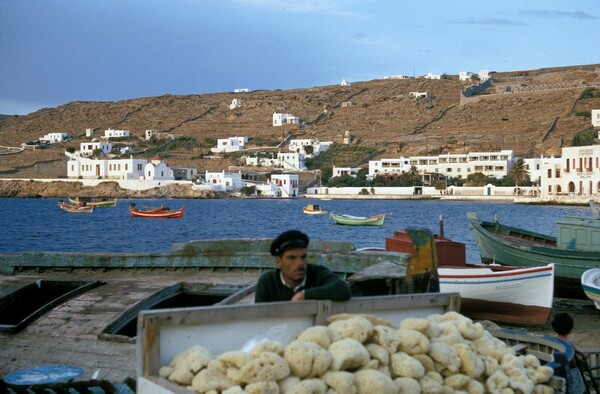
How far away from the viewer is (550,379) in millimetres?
5430

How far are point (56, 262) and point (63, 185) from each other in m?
129

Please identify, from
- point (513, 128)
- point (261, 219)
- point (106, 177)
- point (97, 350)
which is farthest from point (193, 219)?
point (513, 128)

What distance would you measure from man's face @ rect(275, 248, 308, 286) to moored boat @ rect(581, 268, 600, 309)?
1213 cm

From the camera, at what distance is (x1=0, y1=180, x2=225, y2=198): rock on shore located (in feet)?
419

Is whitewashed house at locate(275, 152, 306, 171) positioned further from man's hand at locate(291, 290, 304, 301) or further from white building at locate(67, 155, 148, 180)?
man's hand at locate(291, 290, 304, 301)

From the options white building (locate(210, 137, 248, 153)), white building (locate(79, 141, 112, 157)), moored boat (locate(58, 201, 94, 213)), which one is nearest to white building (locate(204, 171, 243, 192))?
white building (locate(210, 137, 248, 153))

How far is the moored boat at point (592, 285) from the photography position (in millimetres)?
15680

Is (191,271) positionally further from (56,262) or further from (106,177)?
(106,177)

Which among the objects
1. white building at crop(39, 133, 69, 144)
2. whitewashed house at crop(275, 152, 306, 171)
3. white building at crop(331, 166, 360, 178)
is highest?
white building at crop(39, 133, 69, 144)

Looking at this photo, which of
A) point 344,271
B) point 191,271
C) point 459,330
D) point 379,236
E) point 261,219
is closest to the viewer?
point 459,330

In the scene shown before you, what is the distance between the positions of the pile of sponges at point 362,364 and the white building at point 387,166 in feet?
393

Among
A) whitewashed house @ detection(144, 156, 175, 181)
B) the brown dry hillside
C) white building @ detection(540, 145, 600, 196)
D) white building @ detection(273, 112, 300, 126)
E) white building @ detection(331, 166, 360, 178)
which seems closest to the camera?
white building @ detection(540, 145, 600, 196)

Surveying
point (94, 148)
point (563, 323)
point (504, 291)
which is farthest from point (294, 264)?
point (94, 148)

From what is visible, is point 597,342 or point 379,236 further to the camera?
point 379,236
